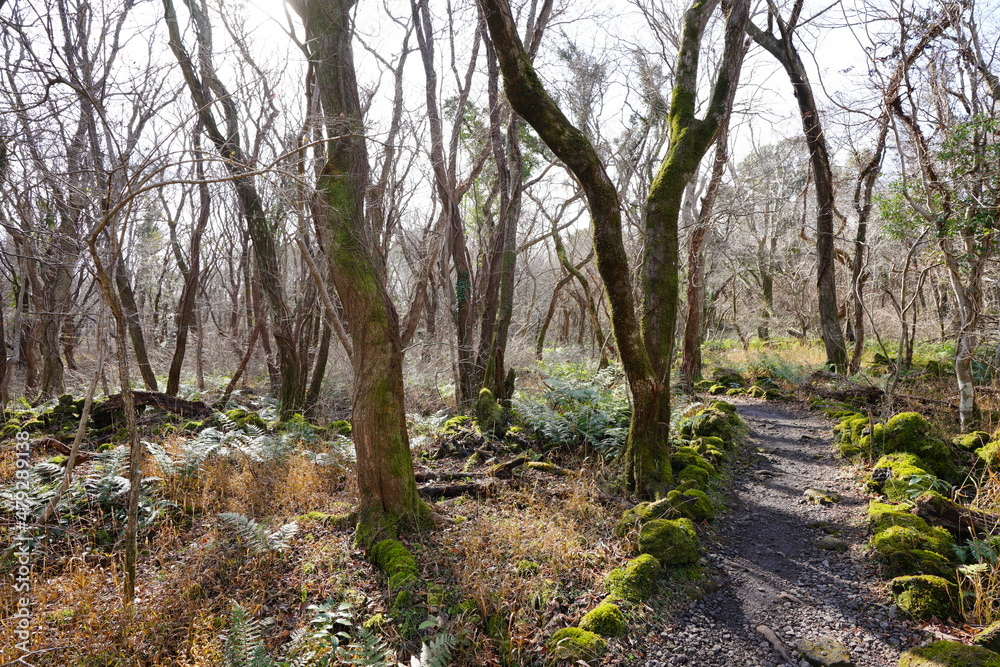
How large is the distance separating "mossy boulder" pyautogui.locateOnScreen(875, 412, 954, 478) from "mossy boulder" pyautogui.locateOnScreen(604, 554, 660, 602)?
3.82 meters

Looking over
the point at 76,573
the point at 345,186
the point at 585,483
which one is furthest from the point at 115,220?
the point at 585,483

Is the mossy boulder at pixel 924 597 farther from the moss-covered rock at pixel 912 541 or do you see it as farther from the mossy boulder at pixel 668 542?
the mossy boulder at pixel 668 542

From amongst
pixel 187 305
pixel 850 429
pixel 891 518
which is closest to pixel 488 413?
pixel 891 518

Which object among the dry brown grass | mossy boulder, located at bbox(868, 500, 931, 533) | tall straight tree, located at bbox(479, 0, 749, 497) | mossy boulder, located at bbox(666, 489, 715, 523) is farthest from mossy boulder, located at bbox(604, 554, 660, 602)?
mossy boulder, located at bbox(868, 500, 931, 533)

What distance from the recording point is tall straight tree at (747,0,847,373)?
11438 millimetres

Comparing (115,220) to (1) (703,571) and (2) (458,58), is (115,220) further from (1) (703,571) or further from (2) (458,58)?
(2) (458,58)

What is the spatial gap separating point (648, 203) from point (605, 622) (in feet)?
14.7

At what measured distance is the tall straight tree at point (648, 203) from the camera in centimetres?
511

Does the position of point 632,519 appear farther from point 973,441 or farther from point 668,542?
point 973,441

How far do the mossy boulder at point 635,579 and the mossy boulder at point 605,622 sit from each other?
0.85 ft

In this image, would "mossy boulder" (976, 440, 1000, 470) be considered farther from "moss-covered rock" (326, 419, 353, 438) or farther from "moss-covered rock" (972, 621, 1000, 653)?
"moss-covered rock" (326, 419, 353, 438)

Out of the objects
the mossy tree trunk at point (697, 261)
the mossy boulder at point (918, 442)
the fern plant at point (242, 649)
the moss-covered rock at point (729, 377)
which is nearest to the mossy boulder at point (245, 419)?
the fern plant at point (242, 649)

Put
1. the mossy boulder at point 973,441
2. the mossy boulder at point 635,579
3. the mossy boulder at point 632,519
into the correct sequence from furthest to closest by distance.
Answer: the mossy boulder at point 973,441 < the mossy boulder at point 632,519 < the mossy boulder at point 635,579

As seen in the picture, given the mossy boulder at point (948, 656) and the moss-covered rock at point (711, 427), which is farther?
the moss-covered rock at point (711, 427)
